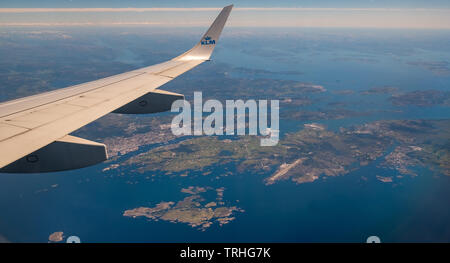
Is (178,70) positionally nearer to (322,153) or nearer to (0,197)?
(0,197)

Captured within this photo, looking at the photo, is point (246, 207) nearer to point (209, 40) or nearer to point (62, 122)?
point (209, 40)

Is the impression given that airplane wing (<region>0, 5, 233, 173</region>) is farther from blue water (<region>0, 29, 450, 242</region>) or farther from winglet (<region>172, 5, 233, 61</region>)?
blue water (<region>0, 29, 450, 242</region>)

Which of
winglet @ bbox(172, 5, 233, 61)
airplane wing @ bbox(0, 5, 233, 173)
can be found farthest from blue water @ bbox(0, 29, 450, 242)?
airplane wing @ bbox(0, 5, 233, 173)

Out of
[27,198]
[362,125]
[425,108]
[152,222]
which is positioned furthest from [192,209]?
[425,108]

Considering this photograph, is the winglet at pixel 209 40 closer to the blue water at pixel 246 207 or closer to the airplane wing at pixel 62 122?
the airplane wing at pixel 62 122

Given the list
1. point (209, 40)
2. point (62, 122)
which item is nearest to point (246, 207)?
point (209, 40)

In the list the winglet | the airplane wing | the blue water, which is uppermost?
the winglet
